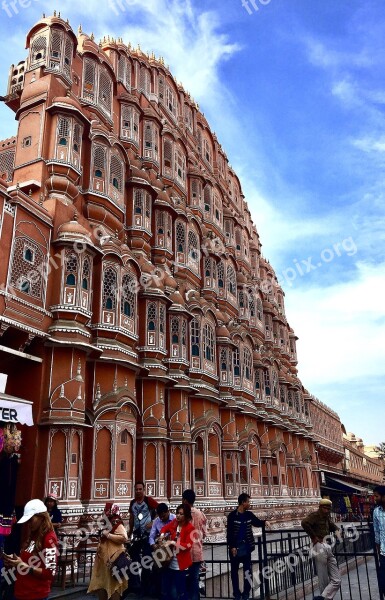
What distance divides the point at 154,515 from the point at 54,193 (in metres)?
11.2

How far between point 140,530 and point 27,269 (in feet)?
25.4

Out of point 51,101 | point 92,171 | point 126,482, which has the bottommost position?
point 126,482

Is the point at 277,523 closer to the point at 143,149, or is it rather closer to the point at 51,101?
the point at 143,149

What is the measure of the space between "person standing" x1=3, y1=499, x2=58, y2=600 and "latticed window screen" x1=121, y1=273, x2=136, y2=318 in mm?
12391

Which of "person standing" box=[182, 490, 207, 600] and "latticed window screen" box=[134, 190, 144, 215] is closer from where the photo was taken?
"person standing" box=[182, 490, 207, 600]

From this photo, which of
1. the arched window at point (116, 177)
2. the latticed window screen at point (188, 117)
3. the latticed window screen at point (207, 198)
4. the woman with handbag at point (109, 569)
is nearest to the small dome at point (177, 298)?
the arched window at point (116, 177)

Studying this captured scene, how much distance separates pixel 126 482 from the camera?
15328 mm

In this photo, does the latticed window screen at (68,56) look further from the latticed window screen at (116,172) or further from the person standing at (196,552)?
the person standing at (196,552)

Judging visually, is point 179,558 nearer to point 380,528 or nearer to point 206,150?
point 380,528

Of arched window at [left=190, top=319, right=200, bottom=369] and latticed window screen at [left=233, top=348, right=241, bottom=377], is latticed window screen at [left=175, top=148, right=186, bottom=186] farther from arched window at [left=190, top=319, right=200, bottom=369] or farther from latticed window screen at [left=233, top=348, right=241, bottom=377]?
latticed window screen at [left=233, top=348, right=241, bottom=377]

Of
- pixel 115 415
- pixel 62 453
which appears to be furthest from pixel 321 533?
pixel 115 415

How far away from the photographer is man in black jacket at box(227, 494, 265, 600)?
8008mm

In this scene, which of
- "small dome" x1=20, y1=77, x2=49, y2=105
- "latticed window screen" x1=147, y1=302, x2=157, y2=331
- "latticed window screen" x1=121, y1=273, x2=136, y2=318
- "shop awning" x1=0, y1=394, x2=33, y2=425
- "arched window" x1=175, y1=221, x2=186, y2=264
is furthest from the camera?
"arched window" x1=175, y1=221, x2=186, y2=264

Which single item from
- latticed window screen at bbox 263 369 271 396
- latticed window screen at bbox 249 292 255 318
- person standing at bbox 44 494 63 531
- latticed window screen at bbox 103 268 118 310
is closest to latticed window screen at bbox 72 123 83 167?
latticed window screen at bbox 103 268 118 310
